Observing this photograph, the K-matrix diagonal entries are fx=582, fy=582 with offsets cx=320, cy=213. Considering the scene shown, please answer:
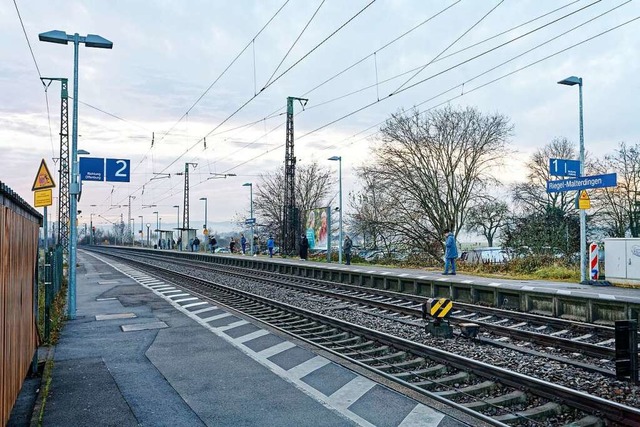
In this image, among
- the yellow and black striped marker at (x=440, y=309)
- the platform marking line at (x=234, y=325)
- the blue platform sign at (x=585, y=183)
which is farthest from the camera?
the blue platform sign at (x=585, y=183)

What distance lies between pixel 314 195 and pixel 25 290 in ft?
190

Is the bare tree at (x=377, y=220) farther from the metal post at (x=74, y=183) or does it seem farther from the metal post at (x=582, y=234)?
the metal post at (x=74, y=183)

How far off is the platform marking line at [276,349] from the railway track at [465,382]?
0.44 m

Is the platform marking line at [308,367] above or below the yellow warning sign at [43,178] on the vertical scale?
below

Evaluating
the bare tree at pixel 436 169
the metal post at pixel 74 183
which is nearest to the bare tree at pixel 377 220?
the bare tree at pixel 436 169

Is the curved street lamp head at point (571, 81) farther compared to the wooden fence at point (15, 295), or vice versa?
the curved street lamp head at point (571, 81)

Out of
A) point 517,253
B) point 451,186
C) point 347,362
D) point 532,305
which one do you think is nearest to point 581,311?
point 532,305

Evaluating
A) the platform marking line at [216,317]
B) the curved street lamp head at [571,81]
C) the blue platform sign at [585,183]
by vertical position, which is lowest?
the platform marking line at [216,317]

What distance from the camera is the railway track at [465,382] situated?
19.6ft

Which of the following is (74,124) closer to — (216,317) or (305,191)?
(216,317)

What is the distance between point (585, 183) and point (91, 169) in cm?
1425

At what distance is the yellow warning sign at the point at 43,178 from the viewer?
42.0 ft

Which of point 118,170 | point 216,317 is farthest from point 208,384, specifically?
point 118,170

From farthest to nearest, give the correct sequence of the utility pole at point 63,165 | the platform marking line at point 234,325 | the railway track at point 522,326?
the utility pole at point 63,165 → the platform marking line at point 234,325 → the railway track at point 522,326
